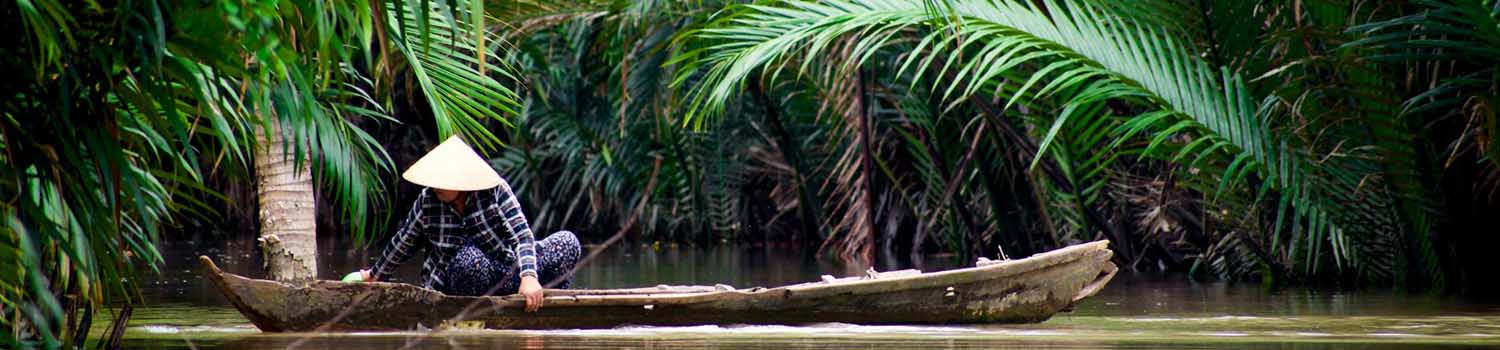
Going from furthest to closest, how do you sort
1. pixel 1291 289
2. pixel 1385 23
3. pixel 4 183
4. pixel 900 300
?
pixel 1291 289 < pixel 1385 23 < pixel 900 300 < pixel 4 183

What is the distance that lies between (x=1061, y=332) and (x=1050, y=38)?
2.16 metres

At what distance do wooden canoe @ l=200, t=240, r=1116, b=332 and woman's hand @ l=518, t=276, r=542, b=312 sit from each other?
0.18 ft

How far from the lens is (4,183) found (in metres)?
4.02

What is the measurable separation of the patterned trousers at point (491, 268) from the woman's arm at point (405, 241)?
0.17m

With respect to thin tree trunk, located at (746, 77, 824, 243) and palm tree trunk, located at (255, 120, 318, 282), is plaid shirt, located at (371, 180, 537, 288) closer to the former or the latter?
palm tree trunk, located at (255, 120, 318, 282)

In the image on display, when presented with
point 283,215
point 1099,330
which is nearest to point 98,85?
point 283,215

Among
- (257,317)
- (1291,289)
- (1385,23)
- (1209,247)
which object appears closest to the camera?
(257,317)

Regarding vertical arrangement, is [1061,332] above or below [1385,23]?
below

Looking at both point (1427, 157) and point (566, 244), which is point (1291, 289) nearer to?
point (1427, 157)

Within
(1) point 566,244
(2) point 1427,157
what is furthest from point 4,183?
(2) point 1427,157

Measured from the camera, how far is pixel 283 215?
24.1 ft

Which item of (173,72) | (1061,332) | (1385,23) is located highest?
(1385,23)

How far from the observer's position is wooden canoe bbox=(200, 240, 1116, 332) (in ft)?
23.1

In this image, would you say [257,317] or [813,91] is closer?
[257,317]
